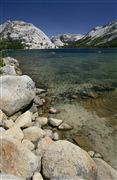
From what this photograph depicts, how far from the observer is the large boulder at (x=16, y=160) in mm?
7402

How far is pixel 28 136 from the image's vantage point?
10.5 metres

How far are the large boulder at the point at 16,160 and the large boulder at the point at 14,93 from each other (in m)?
5.10

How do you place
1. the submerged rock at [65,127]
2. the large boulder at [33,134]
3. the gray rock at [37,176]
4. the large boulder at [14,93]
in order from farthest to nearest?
the large boulder at [14,93], the submerged rock at [65,127], the large boulder at [33,134], the gray rock at [37,176]

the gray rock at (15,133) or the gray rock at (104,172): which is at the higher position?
the gray rock at (15,133)

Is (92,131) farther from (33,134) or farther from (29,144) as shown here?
(29,144)

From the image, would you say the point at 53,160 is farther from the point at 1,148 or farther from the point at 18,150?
the point at 1,148

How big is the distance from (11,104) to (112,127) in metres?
6.29

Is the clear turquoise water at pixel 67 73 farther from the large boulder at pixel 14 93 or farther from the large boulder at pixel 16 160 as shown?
the large boulder at pixel 16 160

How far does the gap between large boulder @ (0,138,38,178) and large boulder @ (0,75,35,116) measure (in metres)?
5.10

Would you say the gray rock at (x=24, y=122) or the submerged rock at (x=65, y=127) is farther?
the submerged rock at (x=65, y=127)

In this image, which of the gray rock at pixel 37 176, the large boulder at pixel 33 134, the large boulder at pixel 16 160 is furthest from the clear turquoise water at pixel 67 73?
the gray rock at pixel 37 176

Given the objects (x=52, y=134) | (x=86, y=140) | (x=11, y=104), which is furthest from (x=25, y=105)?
(x=86, y=140)

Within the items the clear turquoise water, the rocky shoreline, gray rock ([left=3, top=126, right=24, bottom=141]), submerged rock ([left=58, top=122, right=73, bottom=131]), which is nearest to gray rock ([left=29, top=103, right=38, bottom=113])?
submerged rock ([left=58, top=122, right=73, bottom=131])

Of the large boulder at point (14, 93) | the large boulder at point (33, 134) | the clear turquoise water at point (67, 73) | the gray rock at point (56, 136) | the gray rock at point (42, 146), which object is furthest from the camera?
the clear turquoise water at point (67, 73)
